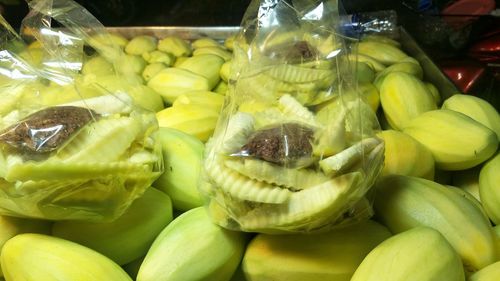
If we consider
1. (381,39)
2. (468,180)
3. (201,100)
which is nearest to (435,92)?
(468,180)

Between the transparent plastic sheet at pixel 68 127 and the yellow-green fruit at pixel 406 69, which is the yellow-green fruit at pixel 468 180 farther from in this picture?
the transparent plastic sheet at pixel 68 127

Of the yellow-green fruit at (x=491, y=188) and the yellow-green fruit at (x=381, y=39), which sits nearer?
the yellow-green fruit at (x=491, y=188)

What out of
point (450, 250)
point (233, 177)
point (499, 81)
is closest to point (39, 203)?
point (233, 177)

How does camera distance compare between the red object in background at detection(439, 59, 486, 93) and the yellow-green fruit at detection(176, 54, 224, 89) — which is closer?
the yellow-green fruit at detection(176, 54, 224, 89)

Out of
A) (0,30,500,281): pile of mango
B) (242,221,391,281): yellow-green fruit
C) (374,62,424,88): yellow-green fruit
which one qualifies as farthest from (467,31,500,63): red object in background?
(242,221,391,281): yellow-green fruit

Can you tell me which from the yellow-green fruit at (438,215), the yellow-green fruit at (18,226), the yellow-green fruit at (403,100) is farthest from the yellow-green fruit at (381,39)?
the yellow-green fruit at (18,226)

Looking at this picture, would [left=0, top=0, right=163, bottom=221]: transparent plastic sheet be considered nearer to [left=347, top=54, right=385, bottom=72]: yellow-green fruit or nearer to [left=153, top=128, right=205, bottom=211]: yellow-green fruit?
[left=153, top=128, right=205, bottom=211]: yellow-green fruit

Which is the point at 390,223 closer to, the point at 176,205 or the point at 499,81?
the point at 176,205
